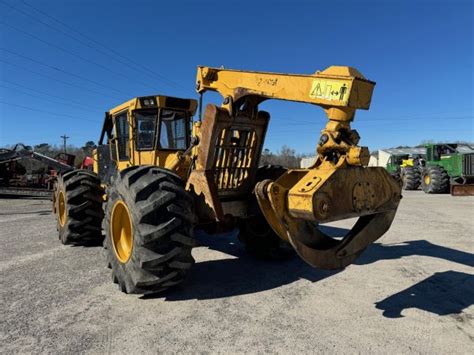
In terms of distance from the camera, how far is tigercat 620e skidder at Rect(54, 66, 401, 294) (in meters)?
3.65

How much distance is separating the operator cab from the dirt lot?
5.74ft

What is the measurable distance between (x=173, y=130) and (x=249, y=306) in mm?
3369

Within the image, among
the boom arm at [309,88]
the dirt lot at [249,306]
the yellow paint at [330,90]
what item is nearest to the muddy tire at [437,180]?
the dirt lot at [249,306]

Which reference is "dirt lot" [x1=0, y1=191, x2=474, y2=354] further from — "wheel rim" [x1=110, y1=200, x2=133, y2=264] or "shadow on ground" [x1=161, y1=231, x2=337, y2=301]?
"wheel rim" [x1=110, y1=200, x2=133, y2=264]

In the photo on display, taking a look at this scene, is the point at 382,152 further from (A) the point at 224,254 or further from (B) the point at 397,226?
(A) the point at 224,254

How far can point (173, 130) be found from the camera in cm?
647

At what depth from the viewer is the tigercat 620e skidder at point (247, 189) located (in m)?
3.65

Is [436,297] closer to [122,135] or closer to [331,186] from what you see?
[331,186]

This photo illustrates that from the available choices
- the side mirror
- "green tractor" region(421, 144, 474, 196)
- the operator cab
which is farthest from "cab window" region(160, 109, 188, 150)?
"green tractor" region(421, 144, 474, 196)

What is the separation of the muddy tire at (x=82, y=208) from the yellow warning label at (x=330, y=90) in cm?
469

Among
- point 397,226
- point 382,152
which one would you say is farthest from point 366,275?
point 382,152

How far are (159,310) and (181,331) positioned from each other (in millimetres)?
566

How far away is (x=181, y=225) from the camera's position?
4180 mm

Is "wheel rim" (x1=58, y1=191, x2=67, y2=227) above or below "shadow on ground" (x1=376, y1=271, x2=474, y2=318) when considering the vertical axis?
above
